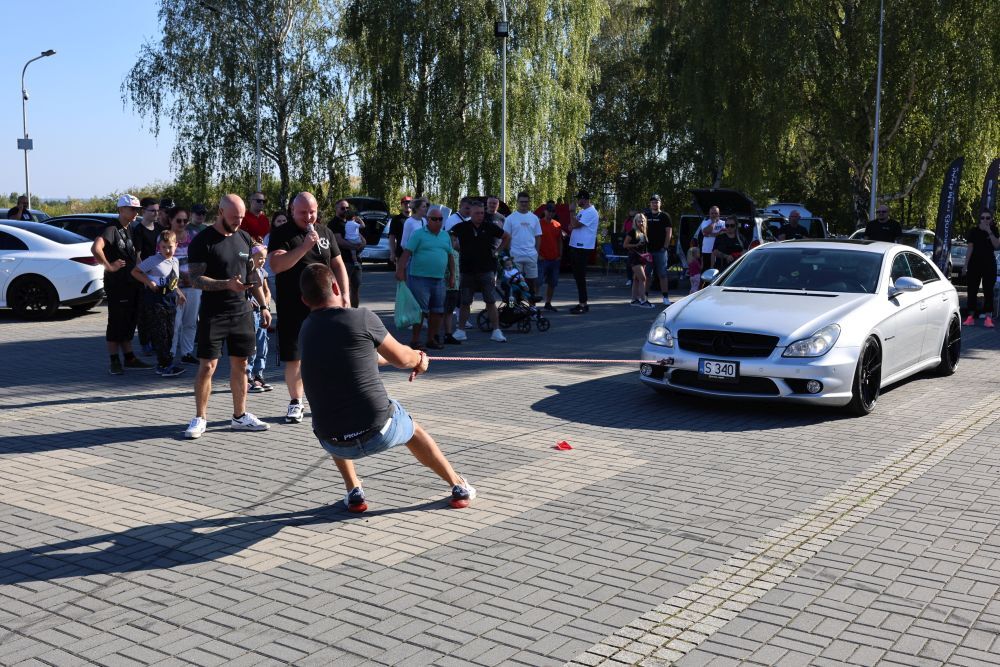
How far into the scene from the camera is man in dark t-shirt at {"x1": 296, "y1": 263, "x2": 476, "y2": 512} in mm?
5879

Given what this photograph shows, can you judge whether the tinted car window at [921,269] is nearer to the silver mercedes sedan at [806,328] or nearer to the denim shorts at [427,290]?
the silver mercedes sedan at [806,328]

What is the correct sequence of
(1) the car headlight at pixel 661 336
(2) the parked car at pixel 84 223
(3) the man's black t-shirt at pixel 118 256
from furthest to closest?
(2) the parked car at pixel 84 223 < (3) the man's black t-shirt at pixel 118 256 < (1) the car headlight at pixel 661 336

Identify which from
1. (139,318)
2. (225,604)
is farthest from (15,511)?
(139,318)

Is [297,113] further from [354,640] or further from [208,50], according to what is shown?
[354,640]

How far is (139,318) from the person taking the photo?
40.9 feet

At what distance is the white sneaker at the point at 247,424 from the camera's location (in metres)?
8.74

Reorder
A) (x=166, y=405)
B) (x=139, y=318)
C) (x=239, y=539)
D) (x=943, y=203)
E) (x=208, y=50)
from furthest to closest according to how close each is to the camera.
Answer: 1. (x=208, y=50)
2. (x=943, y=203)
3. (x=139, y=318)
4. (x=166, y=405)
5. (x=239, y=539)

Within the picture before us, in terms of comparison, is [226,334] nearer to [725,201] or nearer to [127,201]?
[127,201]

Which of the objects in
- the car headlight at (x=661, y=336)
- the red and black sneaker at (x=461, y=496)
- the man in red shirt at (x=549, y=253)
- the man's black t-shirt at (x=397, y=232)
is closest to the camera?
the red and black sneaker at (x=461, y=496)

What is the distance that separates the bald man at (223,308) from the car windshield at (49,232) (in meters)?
10.1

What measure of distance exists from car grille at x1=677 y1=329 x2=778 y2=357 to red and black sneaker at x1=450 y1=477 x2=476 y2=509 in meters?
3.62

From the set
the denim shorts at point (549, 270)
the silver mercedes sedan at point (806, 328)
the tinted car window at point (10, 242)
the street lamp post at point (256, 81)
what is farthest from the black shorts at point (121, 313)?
the street lamp post at point (256, 81)

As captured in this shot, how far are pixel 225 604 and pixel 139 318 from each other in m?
8.21

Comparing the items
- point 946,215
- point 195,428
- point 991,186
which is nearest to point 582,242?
point 946,215
